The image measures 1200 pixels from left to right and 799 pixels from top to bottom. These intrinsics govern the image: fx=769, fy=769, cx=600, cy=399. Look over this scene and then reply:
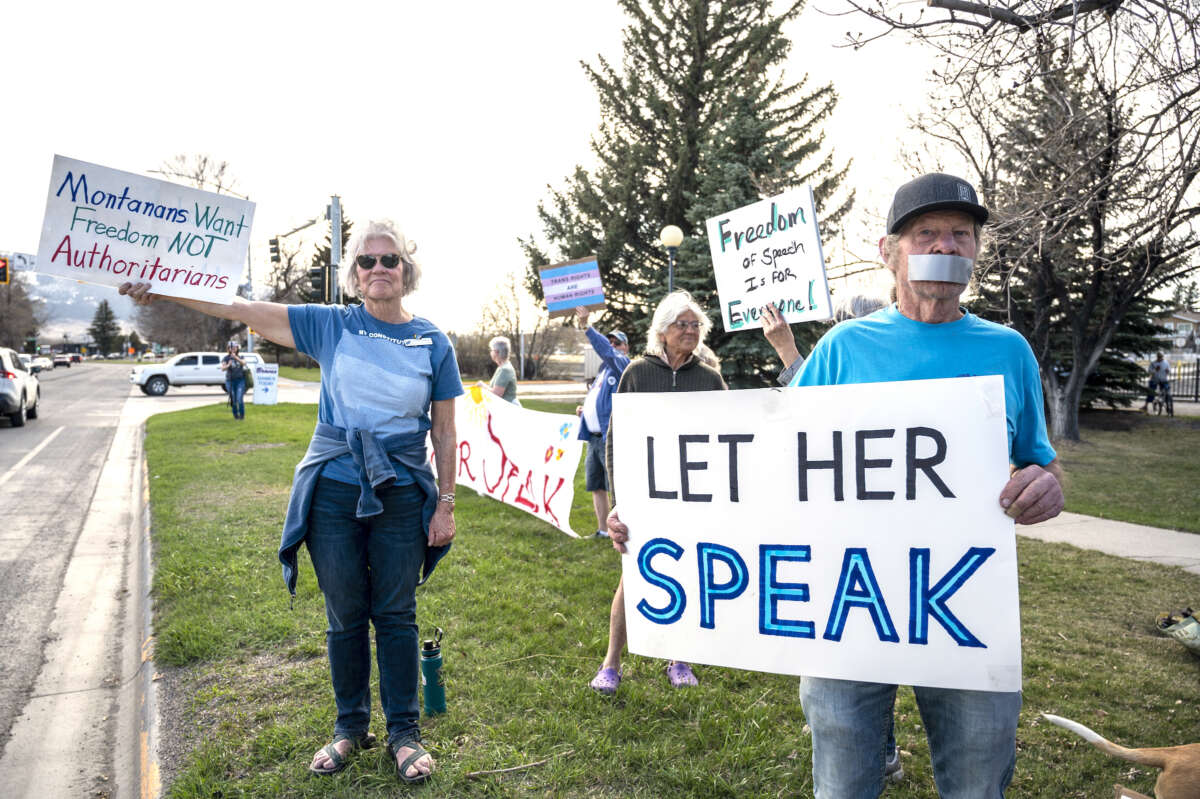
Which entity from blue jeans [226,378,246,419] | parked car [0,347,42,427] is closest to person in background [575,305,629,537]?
blue jeans [226,378,246,419]

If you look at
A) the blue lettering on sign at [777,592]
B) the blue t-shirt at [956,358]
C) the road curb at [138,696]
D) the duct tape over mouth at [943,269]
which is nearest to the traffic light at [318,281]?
the road curb at [138,696]

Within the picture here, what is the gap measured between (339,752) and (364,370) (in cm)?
149

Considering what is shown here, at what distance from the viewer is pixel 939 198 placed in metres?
1.92

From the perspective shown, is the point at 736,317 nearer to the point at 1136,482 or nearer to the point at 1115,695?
the point at 1115,695

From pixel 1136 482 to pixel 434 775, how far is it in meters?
11.4

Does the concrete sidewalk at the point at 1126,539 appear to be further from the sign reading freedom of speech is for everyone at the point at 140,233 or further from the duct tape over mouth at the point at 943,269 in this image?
the sign reading freedom of speech is for everyone at the point at 140,233

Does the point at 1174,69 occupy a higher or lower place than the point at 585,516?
higher

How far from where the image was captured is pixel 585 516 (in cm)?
824

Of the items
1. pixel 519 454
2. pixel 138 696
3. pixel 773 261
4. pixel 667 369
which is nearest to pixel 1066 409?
pixel 519 454

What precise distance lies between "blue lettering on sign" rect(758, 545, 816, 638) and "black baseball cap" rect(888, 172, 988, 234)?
930 mm

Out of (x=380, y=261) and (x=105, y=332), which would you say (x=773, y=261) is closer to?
(x=380, y=261)

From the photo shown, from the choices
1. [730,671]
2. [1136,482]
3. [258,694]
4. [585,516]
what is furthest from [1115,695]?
[1136,482]

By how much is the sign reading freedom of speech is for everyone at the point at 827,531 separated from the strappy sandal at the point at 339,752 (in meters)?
1.44

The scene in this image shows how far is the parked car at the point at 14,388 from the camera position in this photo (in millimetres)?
16875
